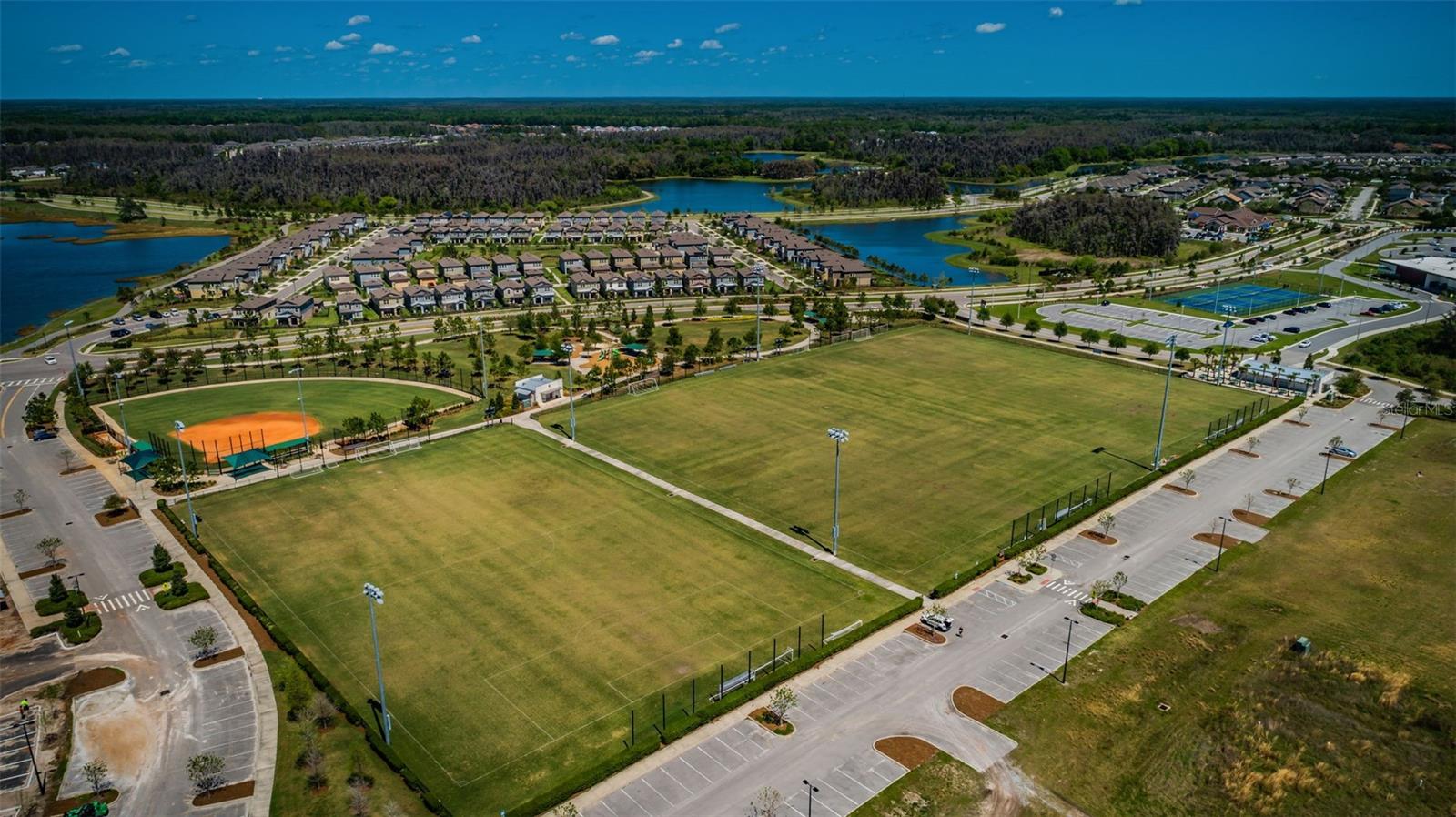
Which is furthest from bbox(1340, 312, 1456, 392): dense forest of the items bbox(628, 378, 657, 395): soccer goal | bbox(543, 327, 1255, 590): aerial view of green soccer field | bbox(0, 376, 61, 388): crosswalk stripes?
bbox(0, 376, 61, 388): crosswalk stripes

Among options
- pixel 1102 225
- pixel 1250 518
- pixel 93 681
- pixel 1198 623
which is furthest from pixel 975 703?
pixel 1102 225

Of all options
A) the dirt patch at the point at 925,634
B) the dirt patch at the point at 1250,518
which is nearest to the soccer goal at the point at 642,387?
the dirt patch at the point at 925,634

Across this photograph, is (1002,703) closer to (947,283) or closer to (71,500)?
(71,500)

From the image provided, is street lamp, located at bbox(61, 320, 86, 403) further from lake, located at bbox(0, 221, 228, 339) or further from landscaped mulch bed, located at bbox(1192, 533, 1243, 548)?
landscaped mulch bed, located at bbox(1192, 533, 1243, 548)

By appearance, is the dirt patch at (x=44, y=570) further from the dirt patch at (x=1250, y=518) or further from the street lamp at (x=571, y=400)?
the dirt patch at (x=1250, y=518)

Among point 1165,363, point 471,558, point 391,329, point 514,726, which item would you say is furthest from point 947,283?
point 514,726
